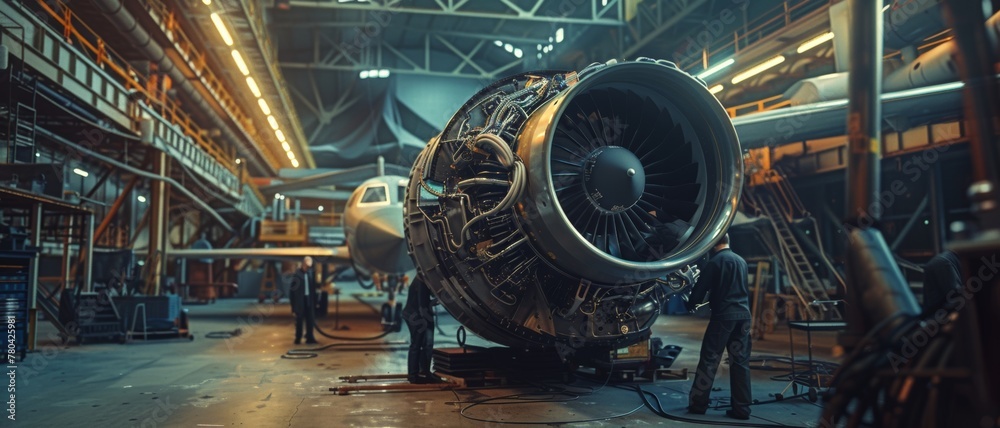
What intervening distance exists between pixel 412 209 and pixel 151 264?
11.7 meters

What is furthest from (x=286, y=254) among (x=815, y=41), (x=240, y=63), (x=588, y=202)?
(x=815, y=41)

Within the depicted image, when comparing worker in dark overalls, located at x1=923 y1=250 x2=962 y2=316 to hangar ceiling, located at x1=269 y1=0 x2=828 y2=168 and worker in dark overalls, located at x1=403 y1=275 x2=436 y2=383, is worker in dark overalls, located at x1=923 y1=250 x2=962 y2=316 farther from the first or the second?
hangar ceiling, located at x1=269 y1=0 x2=828 y2=168

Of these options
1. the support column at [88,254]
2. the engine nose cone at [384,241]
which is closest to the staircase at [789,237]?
the engine nose cone at [384,241]

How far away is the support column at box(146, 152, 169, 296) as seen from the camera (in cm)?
1538

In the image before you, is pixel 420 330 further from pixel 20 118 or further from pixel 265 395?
pixel 20 118

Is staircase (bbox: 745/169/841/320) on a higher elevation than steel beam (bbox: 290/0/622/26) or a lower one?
lower

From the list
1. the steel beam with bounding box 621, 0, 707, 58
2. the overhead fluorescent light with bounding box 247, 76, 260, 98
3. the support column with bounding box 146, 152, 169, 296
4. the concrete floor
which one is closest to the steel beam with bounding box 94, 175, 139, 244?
the support column with bounding box 146, 152, 169, 296

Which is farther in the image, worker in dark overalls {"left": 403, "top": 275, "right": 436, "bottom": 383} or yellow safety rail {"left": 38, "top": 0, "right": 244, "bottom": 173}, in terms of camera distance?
yellow safety rail {"left": 38, "top": 0, "right": 244, "bottom": 173}

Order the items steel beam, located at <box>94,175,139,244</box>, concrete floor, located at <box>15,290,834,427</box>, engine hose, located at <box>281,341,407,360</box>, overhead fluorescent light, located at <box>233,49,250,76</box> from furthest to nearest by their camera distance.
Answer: overhead fluorescent light, located at <box>233,49,250,76</box> → steel beam, located at <box>94,175,139,244</box> → engine hose, located at <box>281,341,407,360</box> → concrete floor, located at <box>15,290,834,427</box>

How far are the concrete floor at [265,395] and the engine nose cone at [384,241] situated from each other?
8.54 feet

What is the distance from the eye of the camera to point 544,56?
28.3 m

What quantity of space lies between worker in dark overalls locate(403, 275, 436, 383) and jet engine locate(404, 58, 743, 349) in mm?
764

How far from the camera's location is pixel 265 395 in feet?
20.4

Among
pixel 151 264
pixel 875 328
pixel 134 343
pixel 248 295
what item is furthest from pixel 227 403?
pixel 248 295
